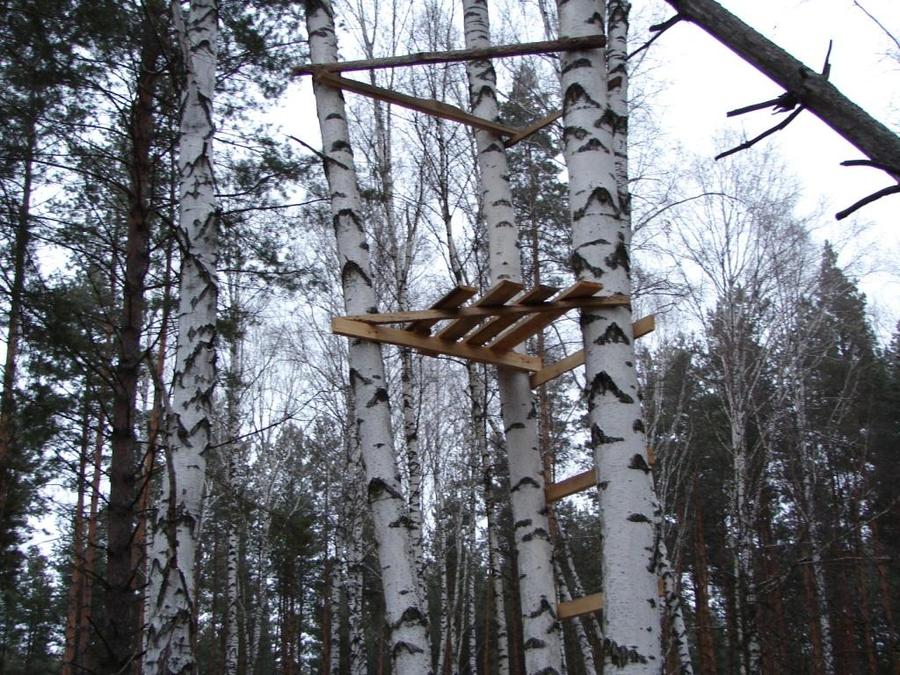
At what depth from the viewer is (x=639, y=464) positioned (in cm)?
306

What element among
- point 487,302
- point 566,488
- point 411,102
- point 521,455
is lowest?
point 566,488

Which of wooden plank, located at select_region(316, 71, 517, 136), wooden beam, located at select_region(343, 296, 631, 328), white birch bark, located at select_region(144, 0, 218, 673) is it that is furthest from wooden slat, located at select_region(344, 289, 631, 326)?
wooden plank, located at select_region(316, 71, 517, 136)

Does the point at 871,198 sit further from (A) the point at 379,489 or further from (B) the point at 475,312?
(A) the point at 379,489

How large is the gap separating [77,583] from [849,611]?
15.3 metres

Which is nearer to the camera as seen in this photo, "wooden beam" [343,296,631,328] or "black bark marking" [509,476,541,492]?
"wooden beam" [343,296,631,328]

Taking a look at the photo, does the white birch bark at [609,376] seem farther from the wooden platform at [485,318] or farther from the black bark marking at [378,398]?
the black bark marking at [378,398]

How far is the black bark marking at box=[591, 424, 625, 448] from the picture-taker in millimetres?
3100

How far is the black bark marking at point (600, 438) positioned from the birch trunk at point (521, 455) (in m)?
1.25

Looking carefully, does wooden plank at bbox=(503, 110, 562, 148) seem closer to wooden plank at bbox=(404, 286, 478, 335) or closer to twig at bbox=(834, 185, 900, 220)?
wooden plank at bbox=(404, 286, 478, 335)

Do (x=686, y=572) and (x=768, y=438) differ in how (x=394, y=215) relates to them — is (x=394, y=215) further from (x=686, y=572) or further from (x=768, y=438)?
(x=686, y=572)

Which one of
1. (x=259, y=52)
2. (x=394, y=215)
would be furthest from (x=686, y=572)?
(x=259, y=52)

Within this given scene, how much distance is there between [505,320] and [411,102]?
1.57m

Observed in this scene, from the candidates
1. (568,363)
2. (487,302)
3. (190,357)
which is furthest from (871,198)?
(190,357)

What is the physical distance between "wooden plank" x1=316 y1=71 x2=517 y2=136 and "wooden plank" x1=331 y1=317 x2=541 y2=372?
57.1 inches
